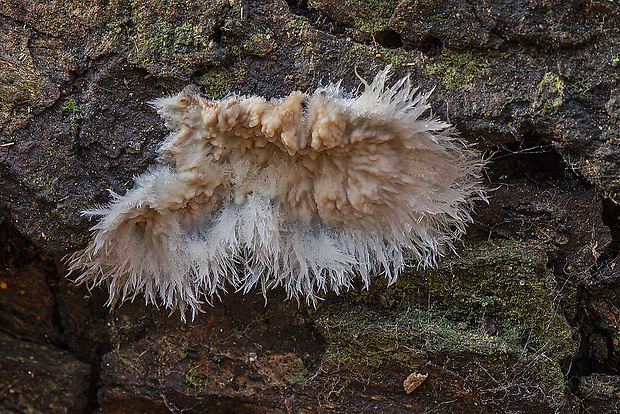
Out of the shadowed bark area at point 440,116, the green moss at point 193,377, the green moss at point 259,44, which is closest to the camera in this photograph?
the shadowed bark area at point 440,116

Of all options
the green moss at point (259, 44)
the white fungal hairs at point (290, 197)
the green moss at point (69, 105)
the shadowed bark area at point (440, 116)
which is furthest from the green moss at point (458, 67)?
the green moss at point (69, 105)

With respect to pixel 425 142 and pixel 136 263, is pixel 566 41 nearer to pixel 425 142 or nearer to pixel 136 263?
pixel 425 142

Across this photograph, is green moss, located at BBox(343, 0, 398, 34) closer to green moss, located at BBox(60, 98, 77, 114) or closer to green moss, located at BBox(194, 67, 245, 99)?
green moss, located at BBox(194, 67, 245, 99)

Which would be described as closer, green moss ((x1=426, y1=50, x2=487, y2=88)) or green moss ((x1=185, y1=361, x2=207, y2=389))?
green moss ((x1=426, y1=50, x2=487, y2=88))

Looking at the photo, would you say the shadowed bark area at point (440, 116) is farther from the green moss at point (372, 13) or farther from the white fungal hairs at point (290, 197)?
the white fungal hairs at point (290, 197)

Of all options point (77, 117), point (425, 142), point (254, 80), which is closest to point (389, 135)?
point (425, 142)

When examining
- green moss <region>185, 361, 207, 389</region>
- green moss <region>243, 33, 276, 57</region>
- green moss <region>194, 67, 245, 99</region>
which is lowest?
green moss <region>185, 361, 207, 389</region>

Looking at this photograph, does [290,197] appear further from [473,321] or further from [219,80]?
→ [473,321]

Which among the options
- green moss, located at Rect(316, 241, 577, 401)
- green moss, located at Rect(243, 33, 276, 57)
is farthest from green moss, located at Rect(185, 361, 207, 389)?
green moss, located at Rect(243, 33, 276, 57)

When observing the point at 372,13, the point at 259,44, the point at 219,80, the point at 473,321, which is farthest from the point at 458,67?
the point at 473,321
